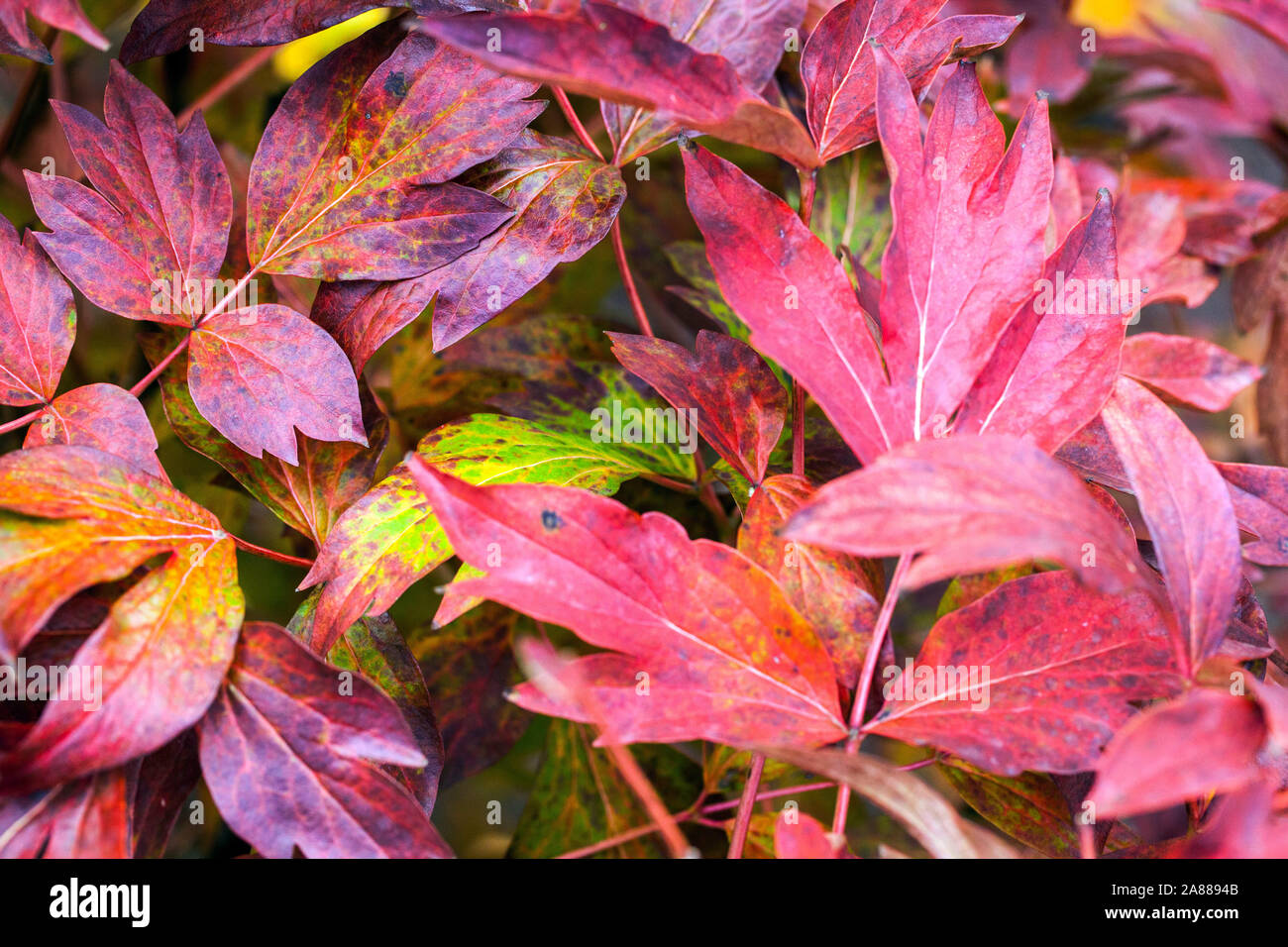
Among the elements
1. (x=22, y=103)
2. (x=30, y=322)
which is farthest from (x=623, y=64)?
(x=22, y=103)

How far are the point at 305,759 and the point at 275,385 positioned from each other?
176 millimetres

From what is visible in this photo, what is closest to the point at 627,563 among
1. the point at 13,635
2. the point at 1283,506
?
the point at 13,635

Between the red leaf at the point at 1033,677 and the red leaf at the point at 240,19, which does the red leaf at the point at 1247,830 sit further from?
the red leaf at the point at 240,19

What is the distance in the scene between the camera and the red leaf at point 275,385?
407mm

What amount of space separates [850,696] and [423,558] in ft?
0.66

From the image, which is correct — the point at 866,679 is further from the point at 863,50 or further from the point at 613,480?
the point at 863,50

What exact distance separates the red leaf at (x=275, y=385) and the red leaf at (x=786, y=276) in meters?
0.18

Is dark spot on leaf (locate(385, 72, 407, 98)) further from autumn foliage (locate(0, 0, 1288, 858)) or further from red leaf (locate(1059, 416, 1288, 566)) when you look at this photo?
red leaf (locate(1059, 416, 1288, 566))

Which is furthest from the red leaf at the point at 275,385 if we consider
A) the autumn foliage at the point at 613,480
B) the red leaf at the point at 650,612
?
the red leaf at the point at 650,612

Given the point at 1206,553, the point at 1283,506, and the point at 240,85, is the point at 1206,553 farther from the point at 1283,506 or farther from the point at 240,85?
the point at 240,85

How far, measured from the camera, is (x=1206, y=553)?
352 mm

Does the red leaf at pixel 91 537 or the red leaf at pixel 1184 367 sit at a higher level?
the red leaf at pixel 1184 367

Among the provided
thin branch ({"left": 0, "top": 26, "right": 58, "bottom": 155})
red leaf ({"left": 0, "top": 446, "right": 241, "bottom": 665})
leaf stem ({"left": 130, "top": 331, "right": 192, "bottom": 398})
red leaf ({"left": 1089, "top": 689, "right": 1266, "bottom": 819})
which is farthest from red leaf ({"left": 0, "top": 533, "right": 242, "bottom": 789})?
thin branch ({"left": 0, "top": 26, "right": 58, "bottom": 155})

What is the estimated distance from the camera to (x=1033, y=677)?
36 centimetres
